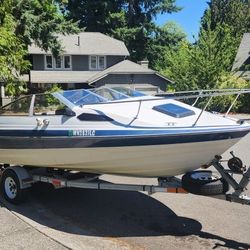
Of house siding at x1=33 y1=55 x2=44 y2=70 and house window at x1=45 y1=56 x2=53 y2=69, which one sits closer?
house siding at x1=33 y1=55 x2=44 y2=70

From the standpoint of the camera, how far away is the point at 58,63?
1580 inches

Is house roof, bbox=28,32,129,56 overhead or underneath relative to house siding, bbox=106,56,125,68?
overhead

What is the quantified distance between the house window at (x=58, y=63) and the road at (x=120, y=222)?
105 ft

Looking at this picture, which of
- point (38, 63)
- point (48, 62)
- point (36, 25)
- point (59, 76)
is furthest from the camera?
point (48, 62)

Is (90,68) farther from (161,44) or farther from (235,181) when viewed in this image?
(235,181)

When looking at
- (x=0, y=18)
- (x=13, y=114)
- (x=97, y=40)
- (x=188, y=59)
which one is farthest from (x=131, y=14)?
(x=13, y=114)

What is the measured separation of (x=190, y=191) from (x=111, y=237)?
1191 millimetres

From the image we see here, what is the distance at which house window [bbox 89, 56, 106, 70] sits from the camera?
41.2 meters

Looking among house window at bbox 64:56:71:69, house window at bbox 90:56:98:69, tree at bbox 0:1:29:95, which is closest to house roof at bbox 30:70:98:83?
house window at bbox 64:56:71:69

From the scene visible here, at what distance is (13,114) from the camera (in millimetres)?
7891

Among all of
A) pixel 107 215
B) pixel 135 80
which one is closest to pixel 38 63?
pixel 135 80

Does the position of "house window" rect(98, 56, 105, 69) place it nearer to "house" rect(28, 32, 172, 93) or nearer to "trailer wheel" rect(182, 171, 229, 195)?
"house" rect(28, 32, 172, 93)

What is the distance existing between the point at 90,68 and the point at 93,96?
112 feet

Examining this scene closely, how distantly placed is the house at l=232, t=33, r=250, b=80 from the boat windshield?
27593 millimetres
